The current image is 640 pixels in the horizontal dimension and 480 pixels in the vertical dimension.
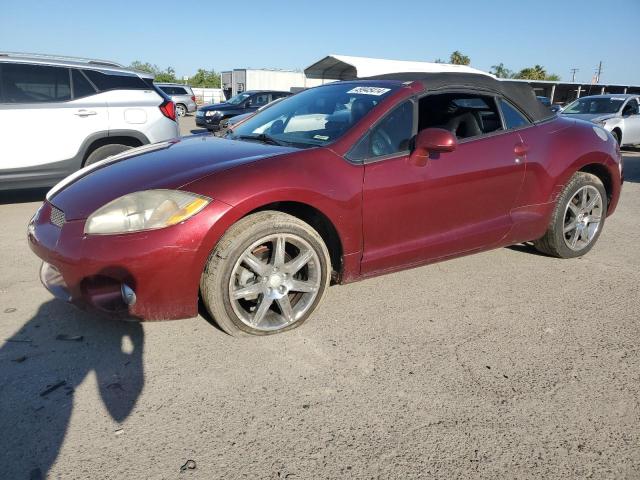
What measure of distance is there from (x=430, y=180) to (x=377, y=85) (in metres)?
0.86

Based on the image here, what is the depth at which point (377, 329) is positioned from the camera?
300cm

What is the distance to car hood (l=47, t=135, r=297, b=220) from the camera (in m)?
2.68

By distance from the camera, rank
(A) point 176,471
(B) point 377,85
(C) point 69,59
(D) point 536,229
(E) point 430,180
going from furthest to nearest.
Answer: (C) point 69,59
(D) point 536,229
(B) point 377,85
(E) point 430,180
(A) point 176,471

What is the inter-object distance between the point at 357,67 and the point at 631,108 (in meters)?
17.6

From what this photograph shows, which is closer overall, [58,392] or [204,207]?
[58,392]

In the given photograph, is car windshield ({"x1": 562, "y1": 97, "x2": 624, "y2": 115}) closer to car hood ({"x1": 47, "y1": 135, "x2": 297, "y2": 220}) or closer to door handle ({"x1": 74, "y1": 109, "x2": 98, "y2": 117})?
door handle ({"x1": 74, "y1": 109, "x2": 98, "y2": 117})

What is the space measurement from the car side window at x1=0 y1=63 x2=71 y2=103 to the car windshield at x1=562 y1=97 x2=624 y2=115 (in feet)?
37.1

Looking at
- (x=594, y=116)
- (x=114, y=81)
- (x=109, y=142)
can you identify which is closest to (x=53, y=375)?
(x=109, y=142)

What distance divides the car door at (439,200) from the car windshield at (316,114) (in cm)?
29

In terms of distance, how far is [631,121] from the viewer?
1207 cm

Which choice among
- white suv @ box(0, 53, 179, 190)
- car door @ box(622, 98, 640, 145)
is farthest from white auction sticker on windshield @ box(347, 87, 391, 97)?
car door @ box(622, 98, 640, 145)

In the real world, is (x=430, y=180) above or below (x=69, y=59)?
below

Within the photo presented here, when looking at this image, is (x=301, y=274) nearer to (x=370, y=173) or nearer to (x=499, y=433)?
(x=370, y=173)

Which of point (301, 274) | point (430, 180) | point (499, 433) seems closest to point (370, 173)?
point (430, 180)
